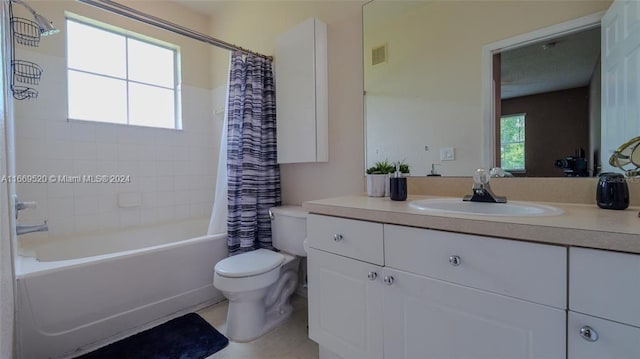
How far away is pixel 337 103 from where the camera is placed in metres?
1.90

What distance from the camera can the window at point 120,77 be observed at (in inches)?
89.5

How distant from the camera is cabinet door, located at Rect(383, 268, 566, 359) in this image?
745 mm

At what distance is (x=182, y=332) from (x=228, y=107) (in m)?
1.54

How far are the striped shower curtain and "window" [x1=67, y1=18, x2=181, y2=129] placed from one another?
1.11m

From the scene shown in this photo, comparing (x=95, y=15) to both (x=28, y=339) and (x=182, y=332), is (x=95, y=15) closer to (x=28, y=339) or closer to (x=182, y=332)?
(x=28, y=339)

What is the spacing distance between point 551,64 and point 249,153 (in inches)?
69.9

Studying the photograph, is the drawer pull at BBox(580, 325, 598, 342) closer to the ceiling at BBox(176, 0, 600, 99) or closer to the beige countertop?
the beige countertop

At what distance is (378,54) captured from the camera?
170 centimetres

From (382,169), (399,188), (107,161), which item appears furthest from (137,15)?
(399,188)

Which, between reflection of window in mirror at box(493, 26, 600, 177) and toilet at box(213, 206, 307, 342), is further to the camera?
toilet at box(213, 206, 307, 342)

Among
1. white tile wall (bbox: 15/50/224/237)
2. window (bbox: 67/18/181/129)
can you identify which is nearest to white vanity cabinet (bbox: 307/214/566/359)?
white tile wall (bbox: 15/50/224/237)

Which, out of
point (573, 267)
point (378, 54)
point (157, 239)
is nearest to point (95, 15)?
point (157, 239)

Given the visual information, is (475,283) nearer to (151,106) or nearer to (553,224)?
(553,224)

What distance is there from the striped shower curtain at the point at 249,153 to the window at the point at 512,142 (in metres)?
1.52
